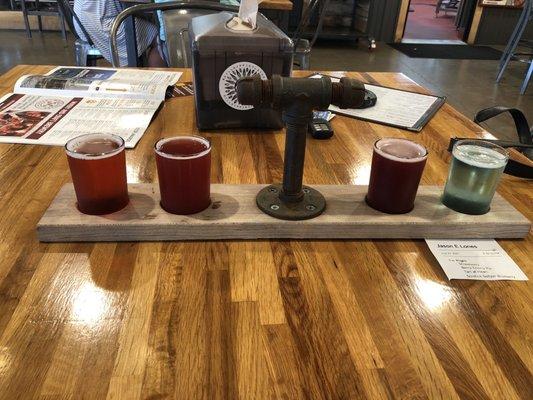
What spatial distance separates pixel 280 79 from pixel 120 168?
26cm

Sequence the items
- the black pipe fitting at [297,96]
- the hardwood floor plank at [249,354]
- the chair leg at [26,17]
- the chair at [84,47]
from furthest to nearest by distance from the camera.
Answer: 1. the chair leg at [26,17]
2. the chair at [84,47]
3. the black pipe fitting at [297,96]
4. the hardwood floor plank at [249,354]

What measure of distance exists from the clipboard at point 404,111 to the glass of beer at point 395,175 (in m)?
0.40

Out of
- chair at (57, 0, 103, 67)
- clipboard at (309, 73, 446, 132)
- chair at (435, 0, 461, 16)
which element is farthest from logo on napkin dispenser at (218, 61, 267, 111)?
chair at (435, 0, 461, 16)

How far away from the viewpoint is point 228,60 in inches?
38.3

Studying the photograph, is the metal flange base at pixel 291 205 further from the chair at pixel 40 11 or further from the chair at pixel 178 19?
the chair at pixel 40 11

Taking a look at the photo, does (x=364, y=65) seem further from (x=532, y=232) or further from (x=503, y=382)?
(x=503, y=382)

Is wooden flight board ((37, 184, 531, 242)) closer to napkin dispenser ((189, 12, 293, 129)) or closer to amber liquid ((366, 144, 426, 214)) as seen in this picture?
amber liquid ((366, 144, 426, 214))

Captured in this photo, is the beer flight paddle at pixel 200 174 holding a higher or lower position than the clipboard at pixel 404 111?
higher

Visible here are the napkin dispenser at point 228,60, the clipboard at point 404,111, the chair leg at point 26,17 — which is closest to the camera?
the napkin dispenser at point 228,60

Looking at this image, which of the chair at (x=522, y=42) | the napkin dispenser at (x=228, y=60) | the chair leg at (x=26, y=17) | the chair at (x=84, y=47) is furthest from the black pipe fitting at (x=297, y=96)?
the chair leg at (x=26, y=17)

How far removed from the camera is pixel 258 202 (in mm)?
705

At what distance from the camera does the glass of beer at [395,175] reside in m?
0.66

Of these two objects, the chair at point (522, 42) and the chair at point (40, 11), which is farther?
the chair at point (40, 11)

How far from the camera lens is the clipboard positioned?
1.10 metres
